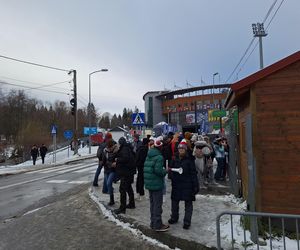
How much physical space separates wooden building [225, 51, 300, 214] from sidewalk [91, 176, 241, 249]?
3.88ft

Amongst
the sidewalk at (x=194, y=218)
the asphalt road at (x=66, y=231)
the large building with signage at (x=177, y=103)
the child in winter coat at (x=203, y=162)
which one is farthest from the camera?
the large building with signage at (x=177, y=103)

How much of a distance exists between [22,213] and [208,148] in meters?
6.07

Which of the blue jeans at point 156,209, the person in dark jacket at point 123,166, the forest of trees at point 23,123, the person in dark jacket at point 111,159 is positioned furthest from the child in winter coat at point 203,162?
the forest of trees at point 23,123

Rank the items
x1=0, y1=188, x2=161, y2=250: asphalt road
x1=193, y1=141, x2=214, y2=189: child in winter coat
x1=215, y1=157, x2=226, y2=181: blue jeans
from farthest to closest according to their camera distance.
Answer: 1. x1=215, y1=157, x2=226, y2=181: blue jeans
2. x1=193, y1=141, x2=214, y2=189: child in winter coat
3. x1=0, y1=188, x2=161, y2=250: asphalt road

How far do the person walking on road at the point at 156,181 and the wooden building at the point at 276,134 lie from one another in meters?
1.65

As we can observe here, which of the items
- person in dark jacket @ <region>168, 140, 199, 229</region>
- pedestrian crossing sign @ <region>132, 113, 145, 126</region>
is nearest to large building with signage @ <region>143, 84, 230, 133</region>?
pedestrian crossing sign @ <region>132, 113, 145, 126</region>

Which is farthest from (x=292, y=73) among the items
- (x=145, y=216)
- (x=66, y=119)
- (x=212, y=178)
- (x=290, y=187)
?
(x=66, y=119)

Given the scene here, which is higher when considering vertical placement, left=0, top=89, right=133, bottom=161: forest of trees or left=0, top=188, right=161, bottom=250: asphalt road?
left=0, top=89, right=133, bottom=161: forest of trees

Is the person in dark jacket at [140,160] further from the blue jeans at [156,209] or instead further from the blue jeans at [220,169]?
the blue jeans at [220,169]

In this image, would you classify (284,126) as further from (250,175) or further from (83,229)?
(83,229)

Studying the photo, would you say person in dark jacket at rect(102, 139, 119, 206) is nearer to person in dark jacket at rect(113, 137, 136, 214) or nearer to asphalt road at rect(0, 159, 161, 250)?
asphalt road at rect(0, 159, 161, 250)

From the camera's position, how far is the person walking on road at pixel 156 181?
269 inches

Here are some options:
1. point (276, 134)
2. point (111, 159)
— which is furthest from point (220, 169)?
point (276, 134)

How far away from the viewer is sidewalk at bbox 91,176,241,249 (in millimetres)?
6254
